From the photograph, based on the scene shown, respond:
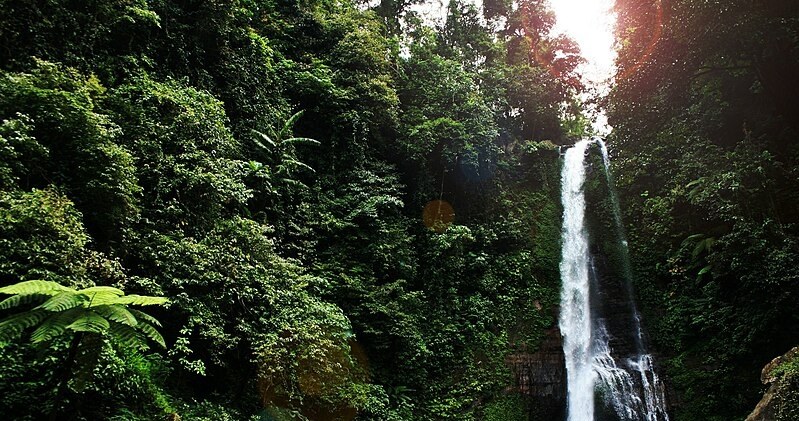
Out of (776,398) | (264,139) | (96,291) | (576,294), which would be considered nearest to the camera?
(96,291)

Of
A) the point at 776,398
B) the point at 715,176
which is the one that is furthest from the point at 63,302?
the point at 715,176

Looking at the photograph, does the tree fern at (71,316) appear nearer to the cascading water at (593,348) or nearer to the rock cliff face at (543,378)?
the rock cliff face at (543,378)

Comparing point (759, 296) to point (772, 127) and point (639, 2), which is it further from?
point (639, 2)

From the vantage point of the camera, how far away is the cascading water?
12.0 m

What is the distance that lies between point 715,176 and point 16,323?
13344 mm

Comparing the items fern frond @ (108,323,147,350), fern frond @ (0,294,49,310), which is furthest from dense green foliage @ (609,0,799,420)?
fern frond @ (0,294,49,310)

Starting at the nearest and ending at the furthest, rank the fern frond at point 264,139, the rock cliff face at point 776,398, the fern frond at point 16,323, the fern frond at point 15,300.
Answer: the fern frond at point 16,323, the fern frond at point 15,300, the rock cliff face at point 776,398, the fern frond at point 264,139

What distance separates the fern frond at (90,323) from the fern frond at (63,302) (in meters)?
0.13

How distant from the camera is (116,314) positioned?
12.8 ft

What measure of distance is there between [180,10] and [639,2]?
473 inches

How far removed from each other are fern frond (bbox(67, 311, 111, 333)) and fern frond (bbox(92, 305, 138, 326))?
10 centimetres

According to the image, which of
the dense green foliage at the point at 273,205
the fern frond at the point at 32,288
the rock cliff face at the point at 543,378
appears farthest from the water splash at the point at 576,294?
the fern frond at the point at 32,288

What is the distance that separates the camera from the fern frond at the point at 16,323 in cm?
355

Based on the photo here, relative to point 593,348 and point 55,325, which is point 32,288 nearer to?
point 55,325
